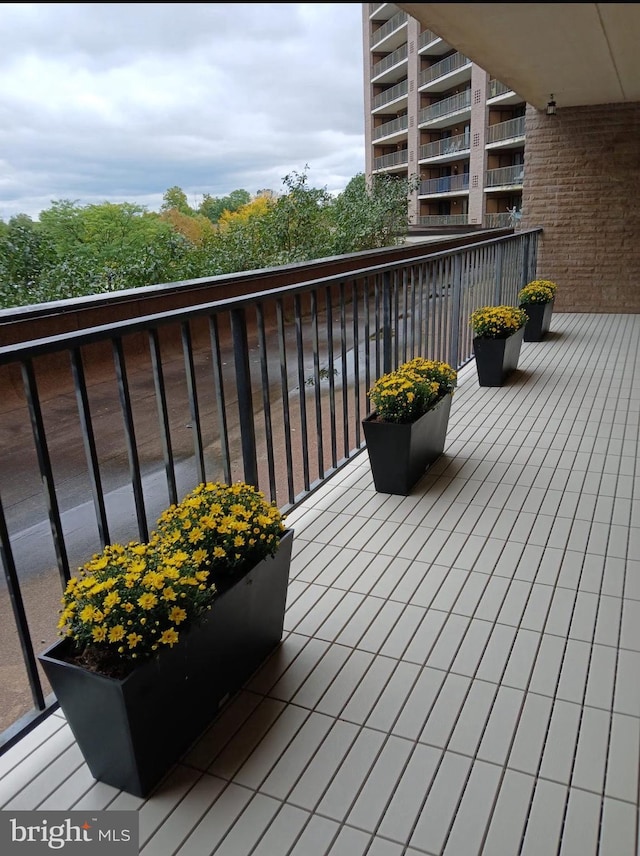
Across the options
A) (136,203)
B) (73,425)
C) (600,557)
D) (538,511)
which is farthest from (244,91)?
(136,203)

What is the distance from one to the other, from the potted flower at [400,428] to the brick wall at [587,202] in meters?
5.81

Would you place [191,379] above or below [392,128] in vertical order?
below

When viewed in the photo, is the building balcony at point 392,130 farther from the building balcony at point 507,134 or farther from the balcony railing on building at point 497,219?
the balcony railing on building at point 497,219

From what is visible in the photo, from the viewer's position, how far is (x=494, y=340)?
4824mm

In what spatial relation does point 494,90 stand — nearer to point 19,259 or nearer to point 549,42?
point 19,259

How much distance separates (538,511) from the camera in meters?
2.91

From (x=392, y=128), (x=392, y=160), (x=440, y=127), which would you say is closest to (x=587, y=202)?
(x=440, y=127)

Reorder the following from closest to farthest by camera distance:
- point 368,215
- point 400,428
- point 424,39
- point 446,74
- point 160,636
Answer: point 160,636
point 400,428
point 368,215
point 446,74
point 424,39

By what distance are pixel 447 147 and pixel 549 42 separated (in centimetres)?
3004

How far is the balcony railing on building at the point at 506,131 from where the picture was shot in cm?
2648

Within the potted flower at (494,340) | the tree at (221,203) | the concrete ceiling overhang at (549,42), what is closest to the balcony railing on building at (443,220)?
the tree at (221,203)

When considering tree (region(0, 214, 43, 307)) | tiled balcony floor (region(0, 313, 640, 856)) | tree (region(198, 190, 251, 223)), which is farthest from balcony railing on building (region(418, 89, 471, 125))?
tiled balcony floor (region(0, 313, 640, 856))

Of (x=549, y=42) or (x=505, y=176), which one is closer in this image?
(x=549, y=42)

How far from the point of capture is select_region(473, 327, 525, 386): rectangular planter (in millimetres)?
4850
